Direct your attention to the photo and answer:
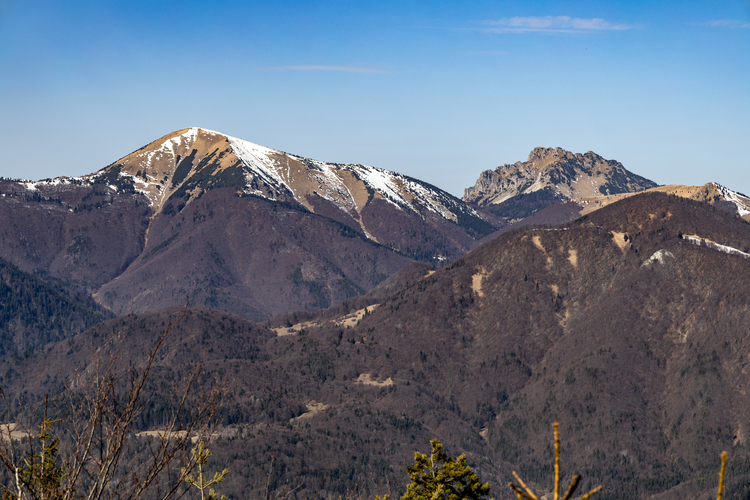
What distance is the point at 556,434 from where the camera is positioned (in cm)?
1191

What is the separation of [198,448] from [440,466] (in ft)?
114

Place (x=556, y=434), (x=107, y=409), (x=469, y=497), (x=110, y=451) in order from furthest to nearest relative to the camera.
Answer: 1. (x=469, y=497)
2. (x=107, y=409)
3. (x=110, y=451)
4. (x=556, y=434)

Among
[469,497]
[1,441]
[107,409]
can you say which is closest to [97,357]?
[107,409]

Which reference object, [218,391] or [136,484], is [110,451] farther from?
[218,391]

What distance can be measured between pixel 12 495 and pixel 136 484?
315 centimetres

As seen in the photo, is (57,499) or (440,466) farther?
(440,466)

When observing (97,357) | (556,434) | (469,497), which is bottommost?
(469,497)

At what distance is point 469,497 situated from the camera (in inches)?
2148

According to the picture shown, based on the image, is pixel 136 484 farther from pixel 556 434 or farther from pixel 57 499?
pixel 556 434

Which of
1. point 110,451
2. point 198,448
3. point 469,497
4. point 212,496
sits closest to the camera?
point 110,451

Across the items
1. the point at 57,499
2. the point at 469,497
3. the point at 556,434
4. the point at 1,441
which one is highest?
the point at 556,434

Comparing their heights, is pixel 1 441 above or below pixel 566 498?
below

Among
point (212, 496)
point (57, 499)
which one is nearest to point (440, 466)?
point (212, 496)

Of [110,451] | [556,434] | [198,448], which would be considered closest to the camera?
[556,434]
